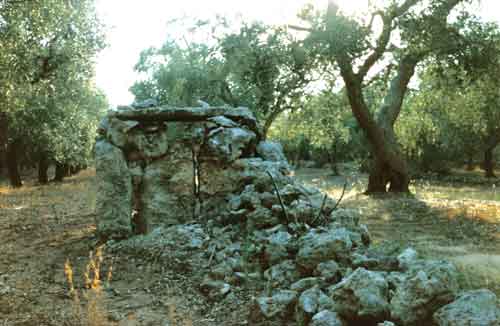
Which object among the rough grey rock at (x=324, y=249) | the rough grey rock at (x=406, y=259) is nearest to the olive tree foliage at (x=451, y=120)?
the rough grey rock at (x=324, y=249)

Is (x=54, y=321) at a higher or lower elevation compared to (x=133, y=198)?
lower

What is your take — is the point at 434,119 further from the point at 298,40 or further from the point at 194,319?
the point at 194,319

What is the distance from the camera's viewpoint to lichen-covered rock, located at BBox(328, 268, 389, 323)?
505 centimetres

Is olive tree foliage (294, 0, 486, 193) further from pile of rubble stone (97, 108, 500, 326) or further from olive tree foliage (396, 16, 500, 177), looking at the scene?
pile of rubble stone (97, 108, 500, 326)

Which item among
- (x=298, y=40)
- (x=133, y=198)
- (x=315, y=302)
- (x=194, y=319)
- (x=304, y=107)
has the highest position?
(x=298, y=40)

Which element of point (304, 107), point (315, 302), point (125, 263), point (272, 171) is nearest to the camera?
point (315, 302)

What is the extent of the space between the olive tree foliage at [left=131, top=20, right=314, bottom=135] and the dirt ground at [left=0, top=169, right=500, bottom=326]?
6.85 m

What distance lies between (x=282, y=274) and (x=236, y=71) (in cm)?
1396

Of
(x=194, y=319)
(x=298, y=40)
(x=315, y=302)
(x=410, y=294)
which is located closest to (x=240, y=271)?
(x=194, y=319)

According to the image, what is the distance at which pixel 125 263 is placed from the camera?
9219 mm

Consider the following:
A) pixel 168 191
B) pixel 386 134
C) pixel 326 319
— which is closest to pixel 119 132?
pixel 168 191

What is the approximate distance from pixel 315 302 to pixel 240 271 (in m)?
2.35

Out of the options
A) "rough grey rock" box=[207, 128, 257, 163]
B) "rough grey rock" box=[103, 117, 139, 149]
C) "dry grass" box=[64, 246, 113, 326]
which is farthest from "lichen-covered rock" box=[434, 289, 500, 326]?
"rough grey rock" box=[103, 117, 139, 149]

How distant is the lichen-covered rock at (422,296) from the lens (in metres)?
4.86
